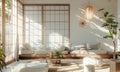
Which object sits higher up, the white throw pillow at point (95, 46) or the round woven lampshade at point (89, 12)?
the round woven lampshade at point (89, 12)

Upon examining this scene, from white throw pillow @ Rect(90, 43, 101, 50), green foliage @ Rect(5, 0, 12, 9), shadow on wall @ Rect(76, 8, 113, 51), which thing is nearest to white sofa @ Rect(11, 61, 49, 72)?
green foliage @ Rect(5, 0, 12, 9)

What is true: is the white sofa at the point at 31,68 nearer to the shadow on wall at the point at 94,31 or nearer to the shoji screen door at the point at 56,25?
the shoji screen door at the point at 56,25

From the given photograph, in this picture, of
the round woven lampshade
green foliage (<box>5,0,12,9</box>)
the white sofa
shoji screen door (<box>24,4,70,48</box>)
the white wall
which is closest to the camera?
the white sofa

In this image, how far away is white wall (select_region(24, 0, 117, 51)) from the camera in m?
13.4

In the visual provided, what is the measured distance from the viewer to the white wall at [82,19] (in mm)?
13367

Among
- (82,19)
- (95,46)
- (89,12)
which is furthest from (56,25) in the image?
(95,46)

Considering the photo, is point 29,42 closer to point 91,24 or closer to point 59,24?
point 59,24

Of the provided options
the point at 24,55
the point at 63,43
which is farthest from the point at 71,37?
the point at 24,55

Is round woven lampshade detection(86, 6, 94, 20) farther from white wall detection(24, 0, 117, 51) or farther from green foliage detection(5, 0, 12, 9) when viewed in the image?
green foliage detection(5, 0, 12, 9)

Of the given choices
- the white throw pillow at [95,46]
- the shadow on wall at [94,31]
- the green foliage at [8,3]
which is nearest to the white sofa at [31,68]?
the green foliage at [8,3]

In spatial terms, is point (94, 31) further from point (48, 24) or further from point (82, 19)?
point (48, 24)

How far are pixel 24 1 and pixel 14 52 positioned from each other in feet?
9.95

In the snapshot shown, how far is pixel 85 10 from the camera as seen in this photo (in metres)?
13.4

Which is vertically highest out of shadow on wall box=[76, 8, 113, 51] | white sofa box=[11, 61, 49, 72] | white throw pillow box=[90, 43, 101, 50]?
shadow on wall box=[76, 8, 113, 51]
